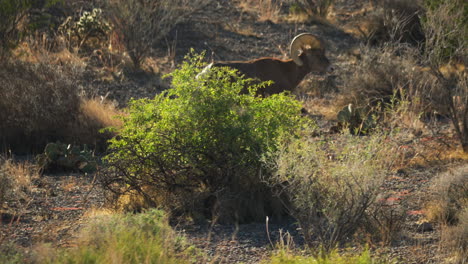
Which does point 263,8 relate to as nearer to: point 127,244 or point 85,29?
point 85,29

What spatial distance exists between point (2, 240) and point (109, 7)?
42.5 ft

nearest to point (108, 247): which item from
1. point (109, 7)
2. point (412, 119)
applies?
point (412, 119)

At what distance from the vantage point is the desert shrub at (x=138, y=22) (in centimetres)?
1686

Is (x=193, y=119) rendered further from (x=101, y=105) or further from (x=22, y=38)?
(x=22, y=38)

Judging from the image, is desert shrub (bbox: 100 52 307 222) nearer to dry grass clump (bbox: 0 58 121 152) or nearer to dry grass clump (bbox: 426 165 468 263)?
dry grass clump (bbox: 426 165 468 263)

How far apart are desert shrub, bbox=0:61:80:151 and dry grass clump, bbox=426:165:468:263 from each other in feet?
20.1

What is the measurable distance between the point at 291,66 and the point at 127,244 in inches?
332

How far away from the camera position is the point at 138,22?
17453mm

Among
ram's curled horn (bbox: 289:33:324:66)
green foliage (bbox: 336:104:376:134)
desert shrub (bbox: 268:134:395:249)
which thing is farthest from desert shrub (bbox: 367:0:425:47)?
desert shrub (bbox: 268:134:395:249)

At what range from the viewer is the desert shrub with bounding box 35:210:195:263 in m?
5.16

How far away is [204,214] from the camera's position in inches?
295

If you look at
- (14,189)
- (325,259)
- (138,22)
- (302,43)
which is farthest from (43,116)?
(325,259)

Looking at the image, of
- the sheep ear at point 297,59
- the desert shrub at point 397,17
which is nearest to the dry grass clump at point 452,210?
the sheep ear at point 297,59

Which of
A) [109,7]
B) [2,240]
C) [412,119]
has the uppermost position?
[109,7]
